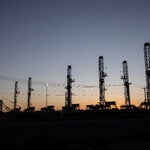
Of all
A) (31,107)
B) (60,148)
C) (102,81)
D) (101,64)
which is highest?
(101,64)

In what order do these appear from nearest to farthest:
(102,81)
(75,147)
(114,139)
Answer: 1. (75,147)
2. (114,139)
3. (102,81)

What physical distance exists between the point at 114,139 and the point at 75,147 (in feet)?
16.7

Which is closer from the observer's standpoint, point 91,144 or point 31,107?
point 91,144

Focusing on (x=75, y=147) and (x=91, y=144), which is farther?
(x=91, y=144)

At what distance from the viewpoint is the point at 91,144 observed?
14070mm

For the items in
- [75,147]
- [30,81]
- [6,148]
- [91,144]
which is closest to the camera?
[75,147]

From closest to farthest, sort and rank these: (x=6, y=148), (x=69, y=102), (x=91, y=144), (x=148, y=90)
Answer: (x=6, y=148) < (x=91, y=144) < (x=148, y=90) < (x=69, y=102)

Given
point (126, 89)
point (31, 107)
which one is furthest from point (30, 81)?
point (126, 89)

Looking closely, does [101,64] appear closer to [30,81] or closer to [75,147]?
[30,81]

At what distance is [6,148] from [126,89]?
70.1m

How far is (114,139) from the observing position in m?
15.8

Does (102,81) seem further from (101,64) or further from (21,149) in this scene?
(21,149)

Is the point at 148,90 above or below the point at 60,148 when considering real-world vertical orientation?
above

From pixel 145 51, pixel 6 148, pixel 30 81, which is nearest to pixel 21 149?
pixel 6 148
